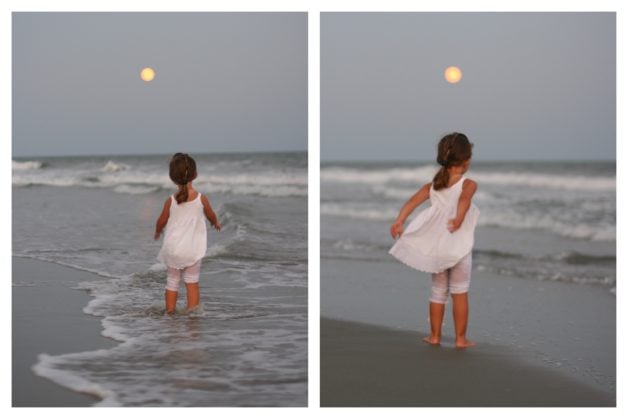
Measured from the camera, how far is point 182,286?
4371 mm

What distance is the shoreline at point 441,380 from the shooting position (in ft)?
9.51

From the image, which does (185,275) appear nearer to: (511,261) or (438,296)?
(438,296)

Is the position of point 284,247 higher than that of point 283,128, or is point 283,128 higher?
point 283,128

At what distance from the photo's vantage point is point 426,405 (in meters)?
2.88

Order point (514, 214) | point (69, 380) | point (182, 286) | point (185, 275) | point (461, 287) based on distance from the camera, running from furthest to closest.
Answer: point (514, 214) → point (182, 286) → point (185, 275) → point (461, 287) → point (69, 380)

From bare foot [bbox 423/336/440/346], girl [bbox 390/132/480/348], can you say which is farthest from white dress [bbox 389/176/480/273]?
bare foot [bbox 423/336/440/346]

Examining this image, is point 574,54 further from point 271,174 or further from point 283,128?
point 271,174

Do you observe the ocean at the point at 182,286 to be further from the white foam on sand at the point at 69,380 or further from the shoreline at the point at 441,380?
the shoreline at the point at 441,380

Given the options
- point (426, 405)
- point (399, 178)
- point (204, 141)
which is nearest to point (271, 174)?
point (204, 141)

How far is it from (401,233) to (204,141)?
3.00 m

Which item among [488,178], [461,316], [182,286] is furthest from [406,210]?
[488,178]

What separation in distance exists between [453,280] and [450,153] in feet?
1.57

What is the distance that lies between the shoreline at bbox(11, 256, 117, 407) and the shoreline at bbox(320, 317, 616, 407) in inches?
35.5

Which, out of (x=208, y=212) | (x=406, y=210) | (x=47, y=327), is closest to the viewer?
(x=406, y=210)
